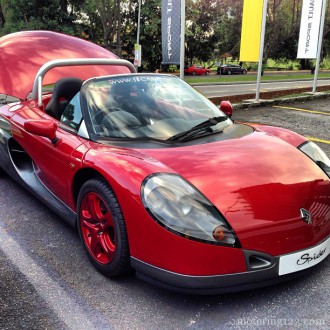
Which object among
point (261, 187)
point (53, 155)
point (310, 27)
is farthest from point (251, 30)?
point (261, 187)

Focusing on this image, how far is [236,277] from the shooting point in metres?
2.08

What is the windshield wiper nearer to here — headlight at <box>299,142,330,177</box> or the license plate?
headlight at <box>299,142,330,177</box>

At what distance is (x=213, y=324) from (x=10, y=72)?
148 inches

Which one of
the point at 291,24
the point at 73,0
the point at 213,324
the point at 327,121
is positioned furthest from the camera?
the point at 291,24

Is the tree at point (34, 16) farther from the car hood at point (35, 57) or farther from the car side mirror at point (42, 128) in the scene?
the car side mirror at point (42, 128)

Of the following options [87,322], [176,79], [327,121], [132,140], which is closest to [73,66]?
[176,79]

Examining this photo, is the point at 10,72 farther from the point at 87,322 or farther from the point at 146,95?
the point at 87,322

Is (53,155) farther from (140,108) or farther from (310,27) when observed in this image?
(310,27)

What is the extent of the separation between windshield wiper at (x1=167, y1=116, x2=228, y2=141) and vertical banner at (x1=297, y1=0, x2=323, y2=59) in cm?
1029

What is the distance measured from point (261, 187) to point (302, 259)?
45cm

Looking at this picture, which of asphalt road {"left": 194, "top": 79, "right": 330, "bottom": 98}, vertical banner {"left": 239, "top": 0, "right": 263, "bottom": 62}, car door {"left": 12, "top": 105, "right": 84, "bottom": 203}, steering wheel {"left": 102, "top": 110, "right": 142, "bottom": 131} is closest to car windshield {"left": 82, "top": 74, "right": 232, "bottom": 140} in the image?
steering wheel {"left": 102, "top": 110, "right": 142, "bottom": 131}

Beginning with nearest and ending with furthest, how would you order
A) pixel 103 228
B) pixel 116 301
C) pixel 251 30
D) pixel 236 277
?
pixel 236 277 → pixel 116 301 → pixel 103 228 → pixel 251 30

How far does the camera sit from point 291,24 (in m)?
47.5

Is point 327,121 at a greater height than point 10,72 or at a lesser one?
lesser
